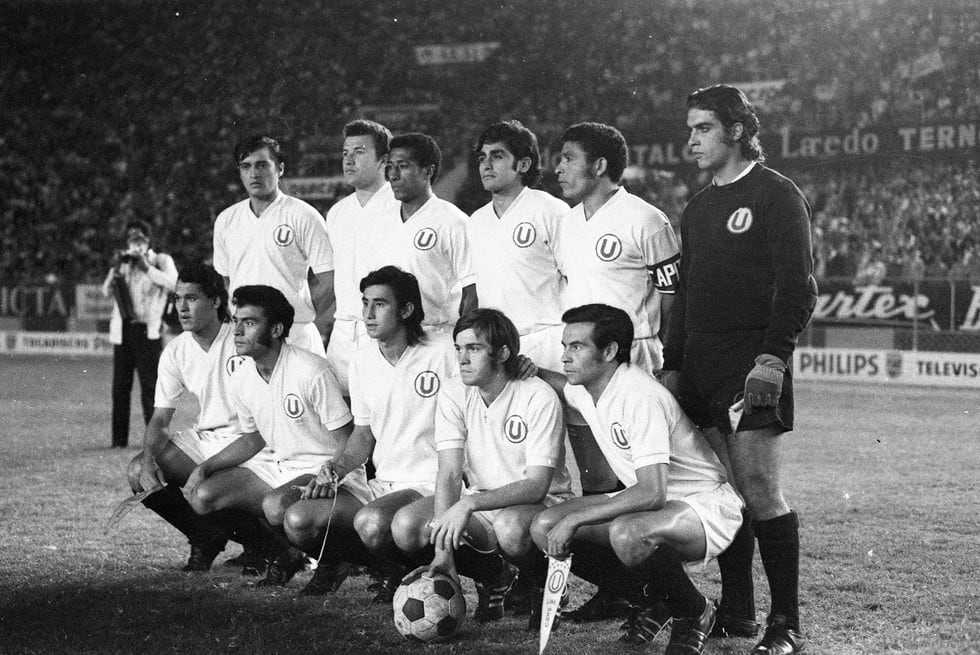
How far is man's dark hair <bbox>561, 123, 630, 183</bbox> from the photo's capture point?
15.3ft

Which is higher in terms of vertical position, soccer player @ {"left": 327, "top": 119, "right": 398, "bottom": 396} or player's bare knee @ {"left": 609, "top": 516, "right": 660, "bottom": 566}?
soccer player @ {"left": 327, "top": 119, "right": 398, "bottom": 396}

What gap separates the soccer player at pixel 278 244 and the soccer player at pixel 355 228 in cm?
17

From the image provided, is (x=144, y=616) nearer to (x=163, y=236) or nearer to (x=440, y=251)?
(x=440, y=251)

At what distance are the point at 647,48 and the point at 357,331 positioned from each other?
2037 centimetres

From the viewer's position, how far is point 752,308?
4129 millimetres

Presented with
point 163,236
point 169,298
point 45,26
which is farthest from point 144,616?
point 45,26

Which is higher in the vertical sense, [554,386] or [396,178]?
[396,178]

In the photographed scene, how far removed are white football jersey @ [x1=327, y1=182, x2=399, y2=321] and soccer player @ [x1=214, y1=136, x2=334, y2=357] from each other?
0.56 ft

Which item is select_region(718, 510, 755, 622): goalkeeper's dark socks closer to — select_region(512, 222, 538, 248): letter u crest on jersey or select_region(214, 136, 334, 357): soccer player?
select_region(512, 222, 538, 248): letter u crest on jersey

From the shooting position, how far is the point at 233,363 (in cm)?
548

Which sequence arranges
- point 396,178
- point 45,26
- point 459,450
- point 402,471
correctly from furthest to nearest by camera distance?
point 45,26 → point 396,178 → point 402,471 → point 459,450

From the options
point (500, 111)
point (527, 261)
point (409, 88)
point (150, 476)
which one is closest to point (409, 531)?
point (527, 261)

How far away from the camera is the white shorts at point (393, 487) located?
4.74 meters

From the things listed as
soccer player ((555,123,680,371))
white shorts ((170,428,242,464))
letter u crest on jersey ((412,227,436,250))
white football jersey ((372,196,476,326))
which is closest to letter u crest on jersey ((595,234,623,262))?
soccer player ((555,123,680,371))
